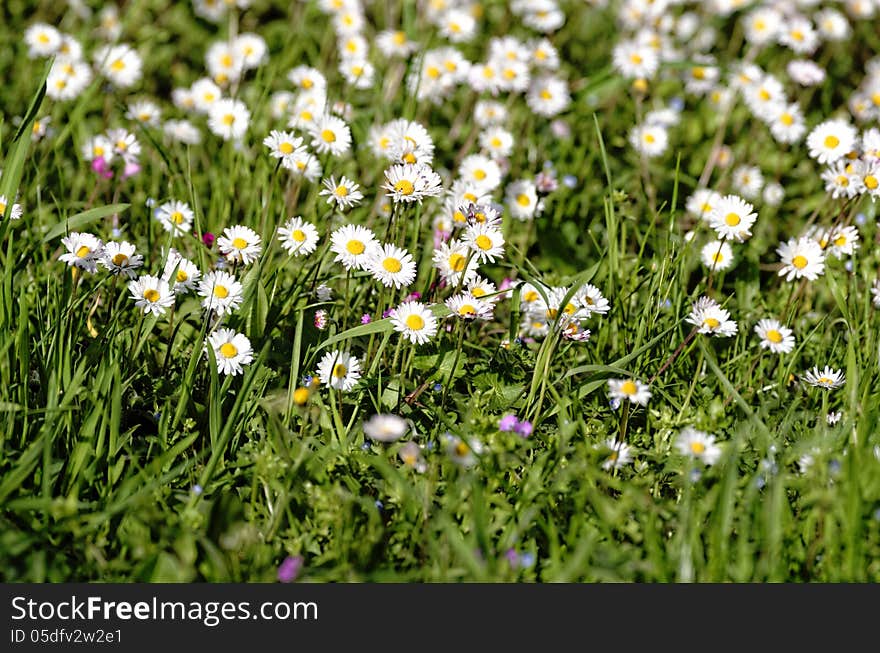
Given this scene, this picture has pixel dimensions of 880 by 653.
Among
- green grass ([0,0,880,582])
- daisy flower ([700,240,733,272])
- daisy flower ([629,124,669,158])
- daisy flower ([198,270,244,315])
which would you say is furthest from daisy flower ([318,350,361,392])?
daisy flower ([629,124,669,158])

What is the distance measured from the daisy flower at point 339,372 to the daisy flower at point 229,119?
130 cm

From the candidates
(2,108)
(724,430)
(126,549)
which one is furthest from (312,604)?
(2,108)

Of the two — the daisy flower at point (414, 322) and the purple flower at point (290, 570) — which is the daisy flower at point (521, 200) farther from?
the purple flower at point (290, 570)

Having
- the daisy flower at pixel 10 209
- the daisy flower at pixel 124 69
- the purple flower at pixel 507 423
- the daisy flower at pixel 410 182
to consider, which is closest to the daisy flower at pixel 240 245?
the daisy flower at pixel 410 182

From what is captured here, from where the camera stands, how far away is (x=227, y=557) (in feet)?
6.33

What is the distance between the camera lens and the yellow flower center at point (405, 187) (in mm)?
2338

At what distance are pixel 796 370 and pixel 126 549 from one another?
1921 mm

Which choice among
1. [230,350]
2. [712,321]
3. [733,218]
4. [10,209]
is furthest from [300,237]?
Answer: [733,218]

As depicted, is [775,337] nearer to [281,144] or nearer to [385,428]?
[385,428]

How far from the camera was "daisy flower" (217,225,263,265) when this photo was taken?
242 centimetres

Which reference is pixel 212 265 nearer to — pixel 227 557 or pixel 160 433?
pixel 160 433

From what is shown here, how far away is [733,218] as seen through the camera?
2.66 m

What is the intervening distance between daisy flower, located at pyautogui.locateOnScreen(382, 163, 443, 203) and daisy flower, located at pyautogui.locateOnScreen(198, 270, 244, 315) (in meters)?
0.46

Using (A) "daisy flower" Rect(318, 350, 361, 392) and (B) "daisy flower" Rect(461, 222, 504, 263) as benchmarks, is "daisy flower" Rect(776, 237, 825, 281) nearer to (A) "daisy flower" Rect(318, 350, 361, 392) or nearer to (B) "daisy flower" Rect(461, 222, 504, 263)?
(B) "daisy flower" Rect(461, 222, 504, 263)
